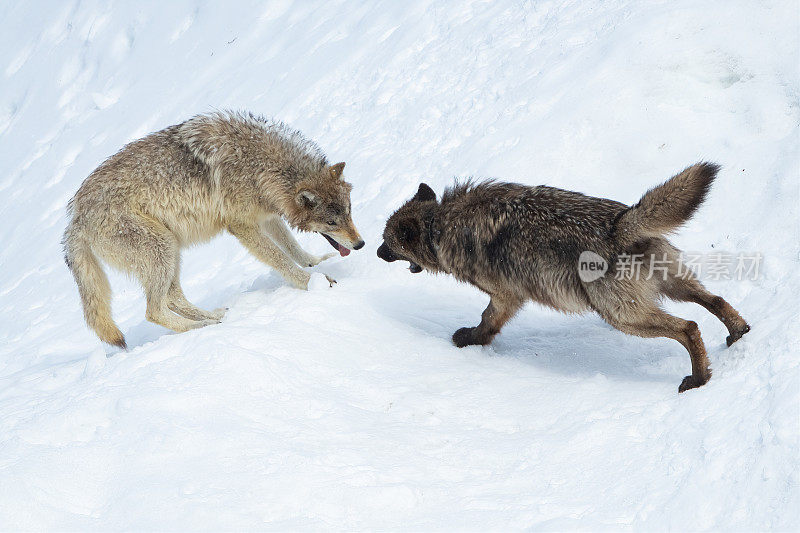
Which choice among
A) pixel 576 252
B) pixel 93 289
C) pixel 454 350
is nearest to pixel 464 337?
pixel 454 350

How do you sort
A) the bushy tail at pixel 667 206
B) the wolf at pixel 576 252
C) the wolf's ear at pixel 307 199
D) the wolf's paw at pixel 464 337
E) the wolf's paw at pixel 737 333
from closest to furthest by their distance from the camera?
1. the bushy tail at pixel 667 206
2. the wolf at pixel 576 252
3. the wolf's paw at pixel 737 333
4. the wolf's paw at pixel 464 337
5. the wolf's ear at pixel 307 199

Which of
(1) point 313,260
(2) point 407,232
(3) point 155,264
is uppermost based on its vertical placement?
(3) point 155,264

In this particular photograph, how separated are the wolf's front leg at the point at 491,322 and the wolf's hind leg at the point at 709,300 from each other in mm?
1309

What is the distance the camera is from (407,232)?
661cm

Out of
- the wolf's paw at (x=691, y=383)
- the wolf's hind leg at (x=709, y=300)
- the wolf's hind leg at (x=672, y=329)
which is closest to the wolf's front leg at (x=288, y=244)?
the wolf's hind leg at (x=672, y=329)

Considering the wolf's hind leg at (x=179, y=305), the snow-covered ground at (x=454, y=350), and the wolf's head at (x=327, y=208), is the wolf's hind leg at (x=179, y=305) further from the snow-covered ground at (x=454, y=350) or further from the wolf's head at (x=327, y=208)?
the wolf's head at (x=327, y=208)

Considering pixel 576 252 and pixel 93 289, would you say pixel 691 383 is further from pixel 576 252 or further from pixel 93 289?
pixel 93 289

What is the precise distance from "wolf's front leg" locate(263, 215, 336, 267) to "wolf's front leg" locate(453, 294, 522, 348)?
2.74 metres

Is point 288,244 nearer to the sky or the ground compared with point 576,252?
nearer to the sky

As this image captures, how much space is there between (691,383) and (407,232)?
2.94 meters

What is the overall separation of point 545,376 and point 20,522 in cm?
382

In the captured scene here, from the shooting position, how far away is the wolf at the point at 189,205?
287 inches

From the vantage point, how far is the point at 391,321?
661 cm

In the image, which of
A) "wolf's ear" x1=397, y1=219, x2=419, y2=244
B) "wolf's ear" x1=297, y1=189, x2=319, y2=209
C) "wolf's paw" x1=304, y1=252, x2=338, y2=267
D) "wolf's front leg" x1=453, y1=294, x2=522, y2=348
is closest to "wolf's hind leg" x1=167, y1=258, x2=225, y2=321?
"wolf's paw" x1=304, y1=252, x2=338, y2=267
